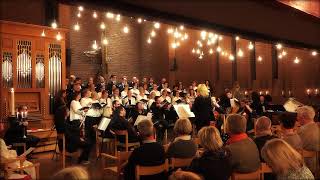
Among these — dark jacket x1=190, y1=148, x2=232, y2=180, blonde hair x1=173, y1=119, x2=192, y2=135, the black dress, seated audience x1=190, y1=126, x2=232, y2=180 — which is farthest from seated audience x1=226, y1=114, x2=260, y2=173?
the black dress

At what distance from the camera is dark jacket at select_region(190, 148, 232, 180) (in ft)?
10.3

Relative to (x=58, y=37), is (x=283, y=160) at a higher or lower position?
lower

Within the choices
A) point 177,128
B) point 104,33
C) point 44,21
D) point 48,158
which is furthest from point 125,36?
point 177,128

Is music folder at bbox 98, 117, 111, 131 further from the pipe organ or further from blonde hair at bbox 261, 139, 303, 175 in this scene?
blonde hair at bbox 261, 139, 303, 175

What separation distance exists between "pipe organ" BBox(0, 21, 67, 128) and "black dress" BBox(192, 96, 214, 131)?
4.01 meters

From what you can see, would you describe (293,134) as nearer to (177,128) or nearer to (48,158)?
(177,128)

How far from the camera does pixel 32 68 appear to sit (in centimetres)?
918

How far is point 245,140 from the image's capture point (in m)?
3.70

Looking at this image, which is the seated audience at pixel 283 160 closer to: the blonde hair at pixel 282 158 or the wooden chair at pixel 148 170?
the blonde hair at pixel 282 158

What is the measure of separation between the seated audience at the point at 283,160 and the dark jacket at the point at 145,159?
56.4 inches

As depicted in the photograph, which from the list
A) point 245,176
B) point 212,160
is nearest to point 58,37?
point 212,160

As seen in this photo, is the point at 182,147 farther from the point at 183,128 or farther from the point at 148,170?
the point at 148,170

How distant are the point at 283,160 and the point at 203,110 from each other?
5.37 metres

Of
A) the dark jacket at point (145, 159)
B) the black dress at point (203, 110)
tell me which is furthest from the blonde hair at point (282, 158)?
the black dress at point (203, 110)
